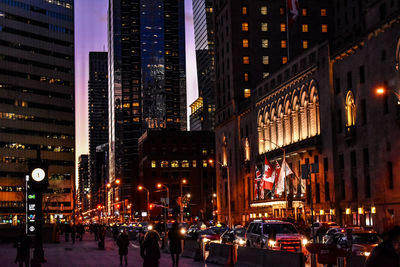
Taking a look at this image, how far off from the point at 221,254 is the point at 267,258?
23.5ft

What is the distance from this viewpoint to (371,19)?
5950cm

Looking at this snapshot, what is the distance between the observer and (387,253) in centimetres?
969

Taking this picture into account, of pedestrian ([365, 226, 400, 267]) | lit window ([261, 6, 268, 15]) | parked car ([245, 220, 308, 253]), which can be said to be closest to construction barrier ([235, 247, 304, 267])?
parked car ([245, 220, 308, 253])

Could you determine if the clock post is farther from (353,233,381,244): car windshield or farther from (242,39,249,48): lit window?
(242,39,249,48): lit window

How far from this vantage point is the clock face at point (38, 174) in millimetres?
20855

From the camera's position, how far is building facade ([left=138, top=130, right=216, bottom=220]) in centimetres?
18500

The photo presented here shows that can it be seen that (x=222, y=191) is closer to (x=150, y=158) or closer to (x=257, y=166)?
(x=257, y=166)

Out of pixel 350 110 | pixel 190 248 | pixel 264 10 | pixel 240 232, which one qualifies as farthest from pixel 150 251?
pixel 264 10

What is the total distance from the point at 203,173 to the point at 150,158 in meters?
16.8

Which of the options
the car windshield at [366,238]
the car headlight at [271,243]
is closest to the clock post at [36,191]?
the car headlight at [271,243]

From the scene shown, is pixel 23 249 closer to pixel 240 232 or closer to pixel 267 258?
pixel 267 258

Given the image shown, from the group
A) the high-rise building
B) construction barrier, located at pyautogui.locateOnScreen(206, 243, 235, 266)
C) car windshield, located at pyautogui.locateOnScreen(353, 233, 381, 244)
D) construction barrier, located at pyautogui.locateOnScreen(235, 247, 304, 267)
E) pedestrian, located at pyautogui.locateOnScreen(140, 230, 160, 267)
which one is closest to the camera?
pedestrian, located at pyautogui.locateOnScreen(140, 230, 160, 267)

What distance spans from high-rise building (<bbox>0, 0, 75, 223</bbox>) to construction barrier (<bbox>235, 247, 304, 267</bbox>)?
133439 mm

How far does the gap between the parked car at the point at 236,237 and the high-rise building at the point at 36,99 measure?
385 ft
